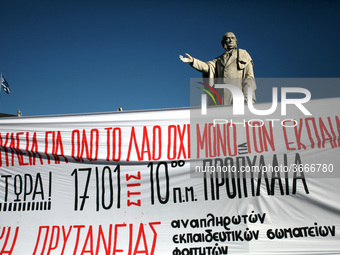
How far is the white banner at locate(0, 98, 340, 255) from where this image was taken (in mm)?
3395

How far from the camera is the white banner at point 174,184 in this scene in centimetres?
339

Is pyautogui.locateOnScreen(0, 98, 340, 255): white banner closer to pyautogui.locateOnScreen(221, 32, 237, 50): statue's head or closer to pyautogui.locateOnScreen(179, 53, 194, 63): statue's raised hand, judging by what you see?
pyautogui.locateOnScreen(179, 53, 194, 63): statue's raised hand

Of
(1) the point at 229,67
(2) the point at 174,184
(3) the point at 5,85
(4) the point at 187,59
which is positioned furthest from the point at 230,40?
(3) the point at 5,85

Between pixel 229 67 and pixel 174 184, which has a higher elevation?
pixel 229 67

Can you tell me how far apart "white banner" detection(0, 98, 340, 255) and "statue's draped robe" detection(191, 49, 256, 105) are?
7.71ft

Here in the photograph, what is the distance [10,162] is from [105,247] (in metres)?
1.71

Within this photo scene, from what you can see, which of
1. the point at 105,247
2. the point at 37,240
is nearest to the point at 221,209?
the point at 105,247

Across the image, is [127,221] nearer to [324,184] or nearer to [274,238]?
[274,238]

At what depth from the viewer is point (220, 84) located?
6332 millimetres

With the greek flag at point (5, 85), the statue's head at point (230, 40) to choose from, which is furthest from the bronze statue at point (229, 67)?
the greek flag at point (5, 85)

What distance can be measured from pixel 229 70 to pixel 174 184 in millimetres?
3441

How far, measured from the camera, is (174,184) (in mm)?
3635

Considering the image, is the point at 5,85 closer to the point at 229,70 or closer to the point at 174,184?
the point at 229,70

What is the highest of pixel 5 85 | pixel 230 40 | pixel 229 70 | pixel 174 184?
pixel 5 85
